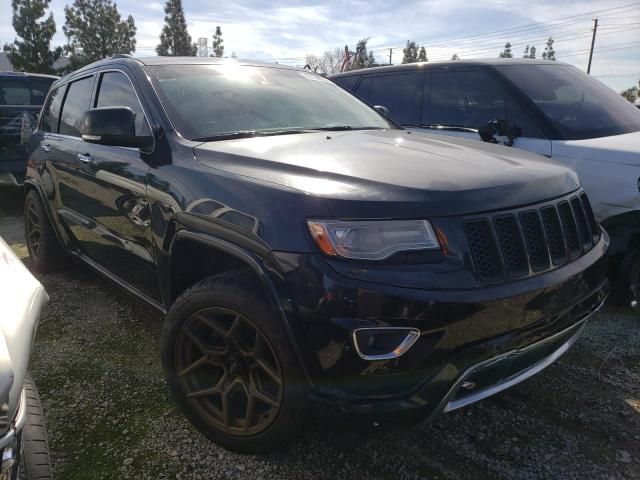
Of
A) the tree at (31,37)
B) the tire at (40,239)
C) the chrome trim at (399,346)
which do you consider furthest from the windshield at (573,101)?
the tree at (31,37)

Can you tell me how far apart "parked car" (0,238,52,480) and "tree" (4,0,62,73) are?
39426mm

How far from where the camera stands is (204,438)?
2342 millimetres

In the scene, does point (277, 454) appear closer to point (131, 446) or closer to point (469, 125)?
point (131, 446)

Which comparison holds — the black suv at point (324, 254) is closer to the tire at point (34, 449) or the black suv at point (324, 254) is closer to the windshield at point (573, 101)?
the tire at point (34, 449)

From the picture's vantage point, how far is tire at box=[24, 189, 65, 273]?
4246mm

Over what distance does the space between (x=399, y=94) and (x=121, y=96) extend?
288 cm

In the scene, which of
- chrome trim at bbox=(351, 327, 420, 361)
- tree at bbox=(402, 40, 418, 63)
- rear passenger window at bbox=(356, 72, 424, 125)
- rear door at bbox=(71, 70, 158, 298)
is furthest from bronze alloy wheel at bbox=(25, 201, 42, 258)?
tree at bbox=(402, 40, 418, 63)

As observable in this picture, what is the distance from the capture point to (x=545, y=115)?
12.8 feet

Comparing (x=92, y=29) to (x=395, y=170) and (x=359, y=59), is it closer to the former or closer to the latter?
Result: (x=359, y=59)

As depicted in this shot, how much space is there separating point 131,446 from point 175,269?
82 centimetres

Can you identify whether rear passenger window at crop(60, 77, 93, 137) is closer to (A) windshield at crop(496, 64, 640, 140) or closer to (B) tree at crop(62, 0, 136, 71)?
(A) windshield at crop(496, 64, 640, 140)

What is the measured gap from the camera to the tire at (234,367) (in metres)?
1.87

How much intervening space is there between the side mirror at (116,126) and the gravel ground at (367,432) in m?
1.31

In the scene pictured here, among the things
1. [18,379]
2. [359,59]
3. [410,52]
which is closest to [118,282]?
[18,379]
